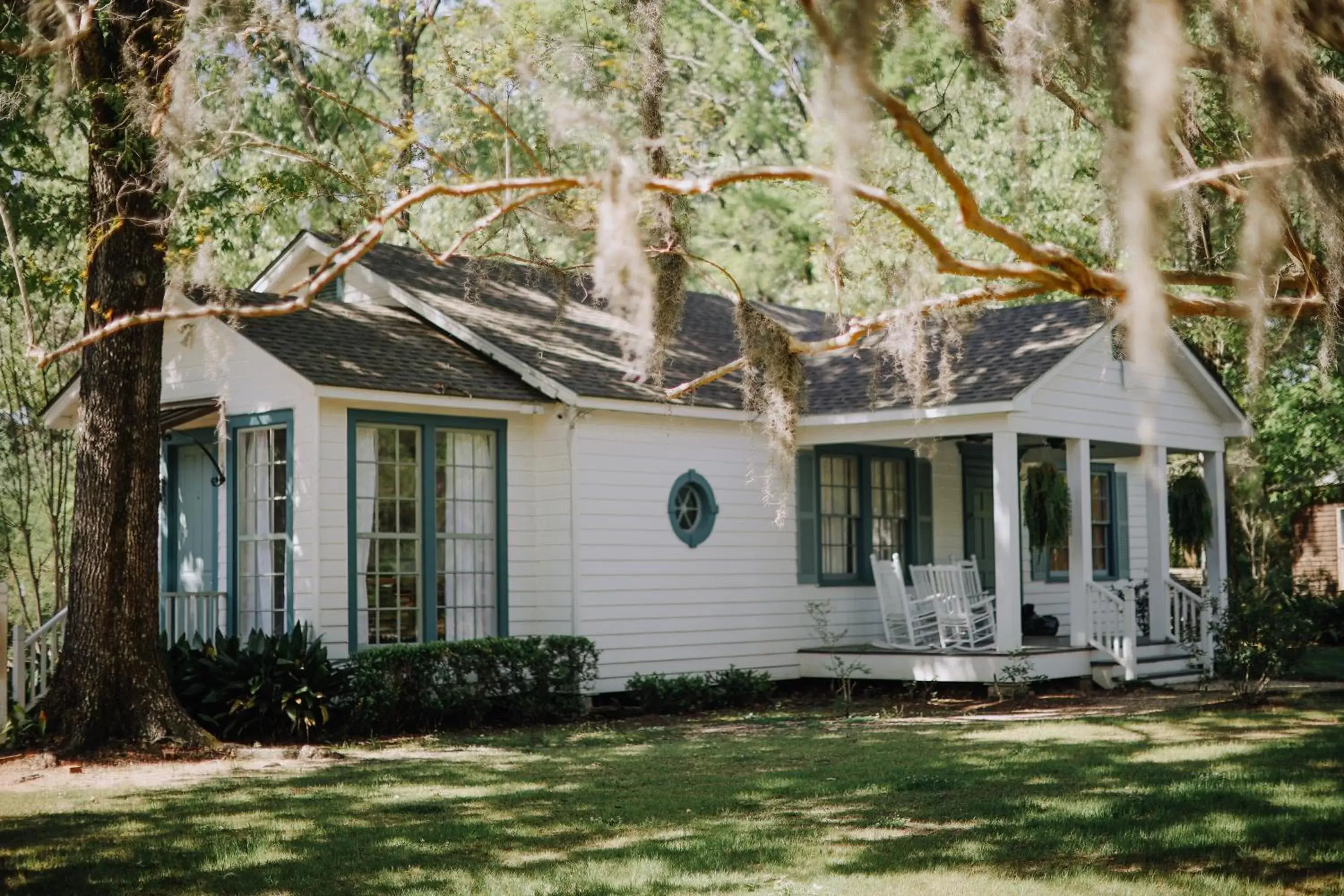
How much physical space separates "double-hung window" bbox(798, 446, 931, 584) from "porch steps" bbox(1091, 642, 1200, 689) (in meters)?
2.74

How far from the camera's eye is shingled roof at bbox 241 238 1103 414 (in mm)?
13312

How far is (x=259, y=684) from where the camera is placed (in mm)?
11734

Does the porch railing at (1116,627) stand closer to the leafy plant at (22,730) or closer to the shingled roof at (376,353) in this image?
the shingled roof at (376,353)

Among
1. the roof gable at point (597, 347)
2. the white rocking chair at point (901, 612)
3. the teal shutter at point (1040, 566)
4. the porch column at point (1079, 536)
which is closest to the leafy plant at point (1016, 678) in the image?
the white rocking chair at point (901, 612)

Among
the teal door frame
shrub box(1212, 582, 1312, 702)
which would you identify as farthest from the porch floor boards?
the teal door frame

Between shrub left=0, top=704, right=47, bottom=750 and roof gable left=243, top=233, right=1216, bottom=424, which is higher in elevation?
roof gable left=243, top=233, right=1216, bottom=424

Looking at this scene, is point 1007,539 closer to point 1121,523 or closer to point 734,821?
point 1121,523

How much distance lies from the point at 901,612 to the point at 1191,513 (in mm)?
3597

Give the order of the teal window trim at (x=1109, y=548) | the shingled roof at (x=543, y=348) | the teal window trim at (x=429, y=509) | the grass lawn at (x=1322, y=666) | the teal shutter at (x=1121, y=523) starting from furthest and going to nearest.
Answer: the teal shutter at (x=1121, y=523)
the teal window trim at (x=1109, y=548)
the grass lawn at (x=1322, y=666)
the shingled roof at (x=543, y=348)
the teal window trim at (x=429, y=509)

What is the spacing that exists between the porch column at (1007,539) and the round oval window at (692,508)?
2.90 metres

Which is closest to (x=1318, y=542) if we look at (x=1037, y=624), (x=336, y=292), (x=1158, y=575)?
(x=1037, y=624)

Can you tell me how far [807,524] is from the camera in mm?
→ 16438

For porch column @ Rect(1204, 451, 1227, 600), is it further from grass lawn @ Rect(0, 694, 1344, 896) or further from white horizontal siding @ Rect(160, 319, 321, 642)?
white horizontal siding @ Rect(160, 319, 321, 642)

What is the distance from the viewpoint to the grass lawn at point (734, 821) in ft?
21.5
